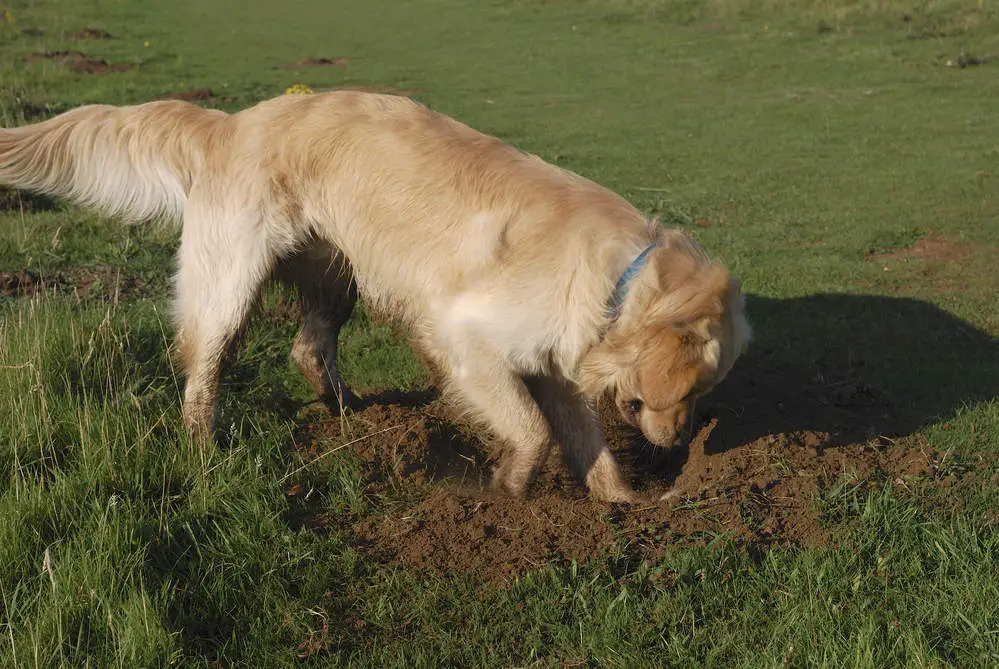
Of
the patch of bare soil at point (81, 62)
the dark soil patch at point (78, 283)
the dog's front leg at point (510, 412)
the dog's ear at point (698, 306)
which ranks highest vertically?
the dog's ear at point (698, 306)

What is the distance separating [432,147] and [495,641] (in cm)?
250

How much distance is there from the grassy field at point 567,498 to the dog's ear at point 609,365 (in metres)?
0.82

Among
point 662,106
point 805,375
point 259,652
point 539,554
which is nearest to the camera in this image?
point 259,652

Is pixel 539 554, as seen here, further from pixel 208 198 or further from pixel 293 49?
pixel 293 49

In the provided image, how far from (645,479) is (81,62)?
16836 mm

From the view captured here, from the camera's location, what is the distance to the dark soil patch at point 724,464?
424 cm

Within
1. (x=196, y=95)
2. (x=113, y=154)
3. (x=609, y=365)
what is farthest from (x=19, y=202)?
(x=196, y=95)

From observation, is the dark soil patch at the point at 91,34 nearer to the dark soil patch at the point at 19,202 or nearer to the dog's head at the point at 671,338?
the dark soil patch at the point at 19,202

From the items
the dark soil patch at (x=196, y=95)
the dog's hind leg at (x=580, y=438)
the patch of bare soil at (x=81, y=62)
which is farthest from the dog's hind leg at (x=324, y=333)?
the patch of bare soil at (x=81, y=62)

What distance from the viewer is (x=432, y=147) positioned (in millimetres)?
5098

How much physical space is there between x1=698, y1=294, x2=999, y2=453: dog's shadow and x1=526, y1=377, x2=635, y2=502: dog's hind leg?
0.56 meters

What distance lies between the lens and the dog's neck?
4.50 metres

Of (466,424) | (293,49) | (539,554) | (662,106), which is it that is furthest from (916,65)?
(539,554)

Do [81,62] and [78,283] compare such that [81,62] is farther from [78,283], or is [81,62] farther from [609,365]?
[609,365]
